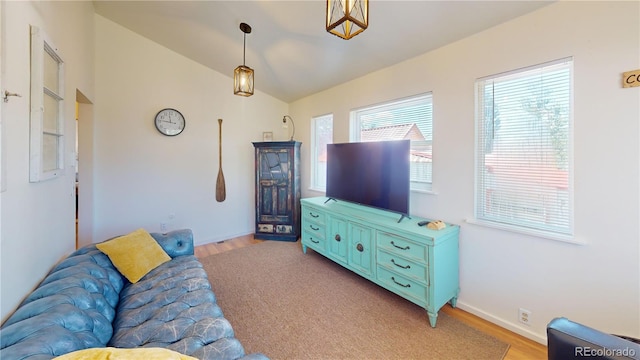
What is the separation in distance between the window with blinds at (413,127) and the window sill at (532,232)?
56cm

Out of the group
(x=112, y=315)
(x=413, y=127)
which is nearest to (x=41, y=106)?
(x=112, y=315)

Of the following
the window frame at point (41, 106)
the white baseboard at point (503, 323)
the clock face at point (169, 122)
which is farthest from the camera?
the clock face at point (169, 122)

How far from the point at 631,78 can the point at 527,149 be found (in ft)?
2.02

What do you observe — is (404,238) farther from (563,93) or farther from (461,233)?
(563,93)

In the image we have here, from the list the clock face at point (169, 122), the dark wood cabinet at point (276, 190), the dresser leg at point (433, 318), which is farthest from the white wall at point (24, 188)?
the dresser leg at point (433, 318)

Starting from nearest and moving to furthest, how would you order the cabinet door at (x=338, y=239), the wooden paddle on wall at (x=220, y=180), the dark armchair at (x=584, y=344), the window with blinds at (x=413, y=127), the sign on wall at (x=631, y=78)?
the dark armchair at (x=584, y=344), the sign on wall at (x=631, y=78), the window with blinds at (x=413, y=127), the cabinet door at (x=338, y=239), the wooden paddle on wall at (x=220, y=180)

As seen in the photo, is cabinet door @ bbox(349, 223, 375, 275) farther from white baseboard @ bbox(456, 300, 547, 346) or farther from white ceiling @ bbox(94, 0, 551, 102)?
white ceiling @ bbox(94, 0, 551, 102)

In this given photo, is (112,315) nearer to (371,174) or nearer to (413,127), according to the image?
(371,174)

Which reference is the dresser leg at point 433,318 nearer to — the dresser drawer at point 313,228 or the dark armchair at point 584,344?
the dark armchair at point 584,344

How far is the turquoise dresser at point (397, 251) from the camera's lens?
1992 mm

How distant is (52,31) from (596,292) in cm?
395

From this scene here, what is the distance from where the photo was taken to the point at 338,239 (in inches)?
113

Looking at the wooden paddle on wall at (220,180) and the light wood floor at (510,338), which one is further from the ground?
the wooden paddle on wall at (220,180)

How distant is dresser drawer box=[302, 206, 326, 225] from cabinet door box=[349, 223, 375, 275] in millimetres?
541
